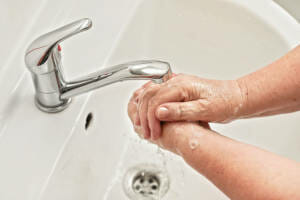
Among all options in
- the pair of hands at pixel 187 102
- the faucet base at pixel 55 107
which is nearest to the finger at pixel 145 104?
the pair of hands at pixel 187 102

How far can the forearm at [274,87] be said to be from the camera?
1.81ft

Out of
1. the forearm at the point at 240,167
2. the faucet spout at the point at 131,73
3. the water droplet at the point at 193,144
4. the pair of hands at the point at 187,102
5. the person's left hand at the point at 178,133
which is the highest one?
the pair of hands at the point at 187,102

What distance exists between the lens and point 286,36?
28.7 inches

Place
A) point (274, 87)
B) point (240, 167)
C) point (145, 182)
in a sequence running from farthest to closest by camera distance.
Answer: point (145, 182) → point (274, 87) → point (240, 167)

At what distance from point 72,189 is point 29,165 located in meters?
0.10

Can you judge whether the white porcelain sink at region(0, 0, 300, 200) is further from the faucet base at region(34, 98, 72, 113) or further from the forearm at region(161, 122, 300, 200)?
the forearm at region(161, 122, 300, 200)

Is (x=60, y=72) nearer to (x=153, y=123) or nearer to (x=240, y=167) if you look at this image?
(x=153, y=123)

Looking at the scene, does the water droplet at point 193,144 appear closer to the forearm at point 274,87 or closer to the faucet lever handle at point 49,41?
the forearm at point 274,87

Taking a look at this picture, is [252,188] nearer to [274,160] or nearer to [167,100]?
[274,160]

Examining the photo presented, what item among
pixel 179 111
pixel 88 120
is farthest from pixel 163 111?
pixel 88 120

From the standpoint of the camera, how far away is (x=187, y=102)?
1.89 feet

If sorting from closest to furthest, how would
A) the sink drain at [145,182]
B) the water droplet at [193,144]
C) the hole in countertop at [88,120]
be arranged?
the water droplet at [193,144]
the hole in countertop at [88,120]
the sink drain at [145,182]

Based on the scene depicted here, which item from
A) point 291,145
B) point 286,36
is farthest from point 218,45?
point 291,145

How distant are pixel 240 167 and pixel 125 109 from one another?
37cm
